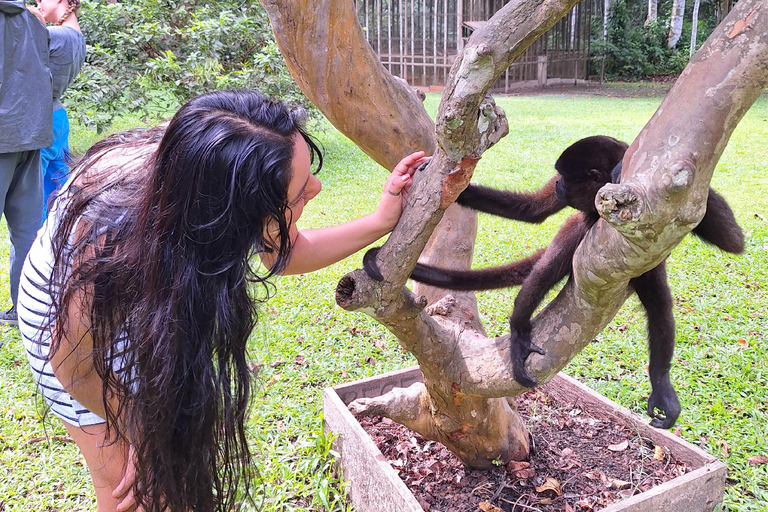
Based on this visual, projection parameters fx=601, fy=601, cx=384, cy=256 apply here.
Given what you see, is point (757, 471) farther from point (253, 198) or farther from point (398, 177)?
point (253, 198)

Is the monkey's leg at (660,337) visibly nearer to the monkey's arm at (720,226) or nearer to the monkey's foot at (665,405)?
the monkey's foot at (665,405)

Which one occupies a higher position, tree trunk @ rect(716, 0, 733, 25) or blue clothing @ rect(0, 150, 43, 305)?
tree trunk @ rect(716, 0, 733, 25)

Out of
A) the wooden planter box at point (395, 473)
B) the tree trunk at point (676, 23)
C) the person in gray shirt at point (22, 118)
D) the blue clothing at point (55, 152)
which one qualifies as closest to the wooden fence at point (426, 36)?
the tree trunk at point (676, 23)

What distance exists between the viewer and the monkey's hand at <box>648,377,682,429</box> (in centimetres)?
243

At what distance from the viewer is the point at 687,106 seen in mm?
1100

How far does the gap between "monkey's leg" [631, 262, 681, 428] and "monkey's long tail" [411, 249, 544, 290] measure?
417 millimetres

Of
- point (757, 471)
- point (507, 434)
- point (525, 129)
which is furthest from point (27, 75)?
point (525, 129)

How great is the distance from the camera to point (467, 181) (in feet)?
4.89

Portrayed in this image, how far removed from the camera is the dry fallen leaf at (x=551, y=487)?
2320 mm

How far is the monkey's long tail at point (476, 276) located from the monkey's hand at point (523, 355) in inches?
14.5

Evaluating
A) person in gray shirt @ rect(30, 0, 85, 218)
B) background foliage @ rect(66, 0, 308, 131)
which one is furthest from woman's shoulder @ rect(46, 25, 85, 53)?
background foliage @ rect(66, 0, 308, 131)

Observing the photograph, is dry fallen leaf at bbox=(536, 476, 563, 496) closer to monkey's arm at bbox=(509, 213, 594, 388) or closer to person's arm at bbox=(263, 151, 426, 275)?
monkey's arm at bbox=(509, 213, 594, 388)

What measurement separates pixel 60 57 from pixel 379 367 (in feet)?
8.82

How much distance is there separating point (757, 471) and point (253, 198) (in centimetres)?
241
